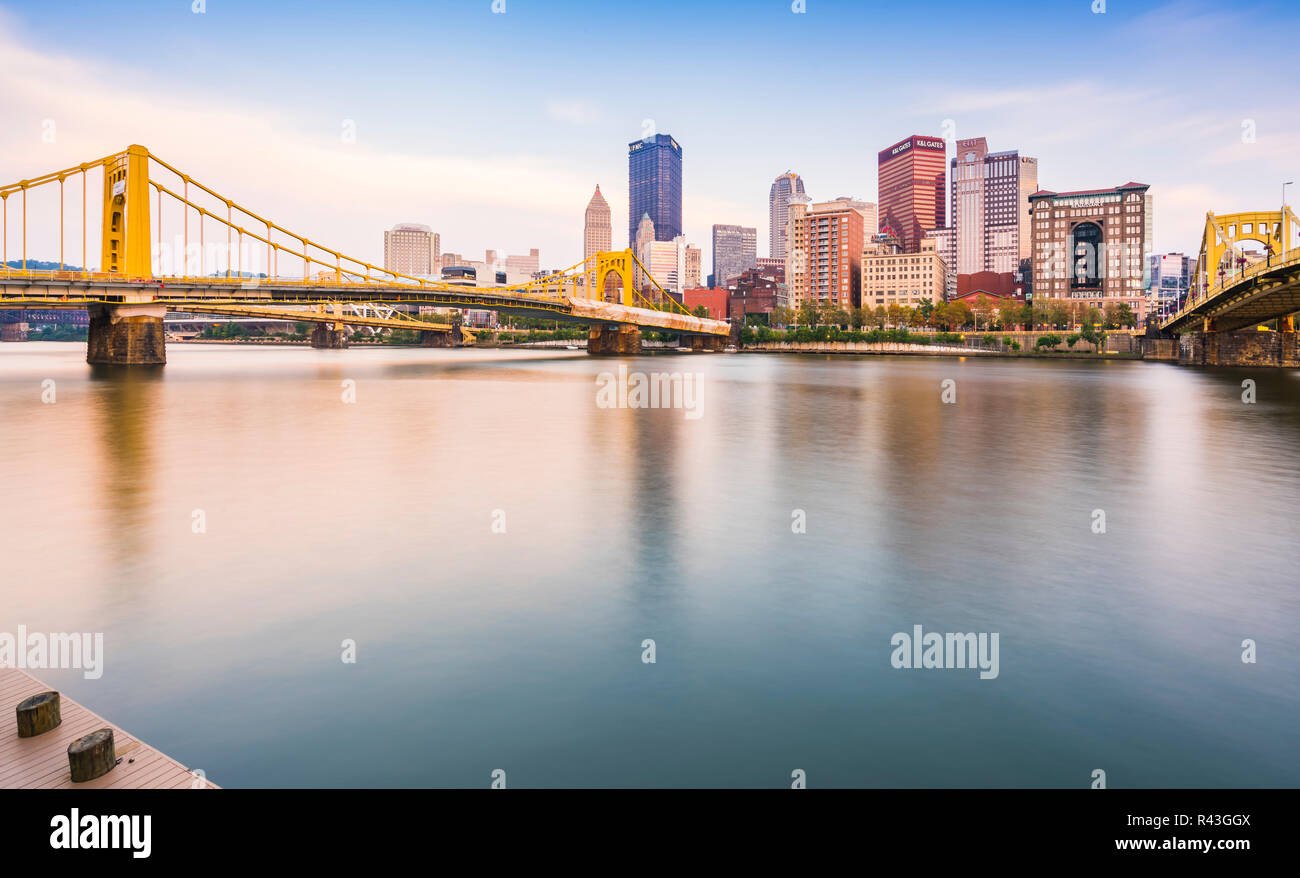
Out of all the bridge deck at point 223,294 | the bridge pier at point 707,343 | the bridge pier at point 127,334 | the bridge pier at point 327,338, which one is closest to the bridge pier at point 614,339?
the bridge deck at point 223,294

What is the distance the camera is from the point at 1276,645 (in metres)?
9.16

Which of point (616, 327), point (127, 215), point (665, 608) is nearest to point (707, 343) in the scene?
point (616, 327)

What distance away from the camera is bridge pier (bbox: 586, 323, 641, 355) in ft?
428

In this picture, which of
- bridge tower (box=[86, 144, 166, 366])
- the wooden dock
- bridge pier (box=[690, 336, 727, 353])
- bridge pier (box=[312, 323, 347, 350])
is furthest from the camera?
bridge pier (box=[690, 336, 727, 353])

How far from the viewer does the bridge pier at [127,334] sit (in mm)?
68250

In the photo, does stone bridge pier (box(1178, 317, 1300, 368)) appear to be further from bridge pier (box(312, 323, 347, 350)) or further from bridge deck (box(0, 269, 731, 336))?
bridge pier (box(312, 323, 347, 350))

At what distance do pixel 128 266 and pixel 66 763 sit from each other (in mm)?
73133

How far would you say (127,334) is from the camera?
69875 mm

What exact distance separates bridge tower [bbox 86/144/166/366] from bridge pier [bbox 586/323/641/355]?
68163 mm

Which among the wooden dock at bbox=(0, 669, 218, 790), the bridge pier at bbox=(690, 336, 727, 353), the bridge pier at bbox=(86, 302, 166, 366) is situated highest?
the bridge pier at bbox=(690, 336, 727, 353)

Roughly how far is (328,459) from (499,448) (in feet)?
16.3

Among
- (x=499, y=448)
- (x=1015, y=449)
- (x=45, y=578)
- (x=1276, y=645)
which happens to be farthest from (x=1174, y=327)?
(x=45, y=578)

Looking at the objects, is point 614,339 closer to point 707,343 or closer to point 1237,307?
point 707,343

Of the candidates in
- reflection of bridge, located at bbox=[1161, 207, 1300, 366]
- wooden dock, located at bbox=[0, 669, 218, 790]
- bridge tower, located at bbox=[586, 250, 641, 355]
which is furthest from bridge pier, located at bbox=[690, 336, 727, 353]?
wooden dock, located at bbox=[0, 669, 218, 790]
